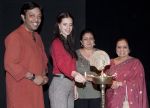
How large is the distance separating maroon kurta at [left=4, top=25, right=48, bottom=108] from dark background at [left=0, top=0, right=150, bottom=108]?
65 centimetres

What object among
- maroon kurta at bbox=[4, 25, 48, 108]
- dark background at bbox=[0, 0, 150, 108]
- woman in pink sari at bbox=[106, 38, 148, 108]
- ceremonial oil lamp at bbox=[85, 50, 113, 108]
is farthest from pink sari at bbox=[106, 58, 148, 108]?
ceremonial oil lamp at bbox=[85, 50, 113, 108]

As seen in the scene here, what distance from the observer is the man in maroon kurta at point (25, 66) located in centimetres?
224

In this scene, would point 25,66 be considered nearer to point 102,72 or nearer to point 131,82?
point 102,72

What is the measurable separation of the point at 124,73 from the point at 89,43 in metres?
0.38

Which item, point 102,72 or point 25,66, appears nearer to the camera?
point 102,72

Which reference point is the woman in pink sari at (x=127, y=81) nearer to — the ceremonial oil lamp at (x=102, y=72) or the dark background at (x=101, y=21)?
the dark background at (x=101, y=21)

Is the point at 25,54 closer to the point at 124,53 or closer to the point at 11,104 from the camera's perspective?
the point at 11,104

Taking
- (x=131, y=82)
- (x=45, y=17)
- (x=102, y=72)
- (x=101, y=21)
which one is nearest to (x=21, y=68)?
(x=102, y=72)

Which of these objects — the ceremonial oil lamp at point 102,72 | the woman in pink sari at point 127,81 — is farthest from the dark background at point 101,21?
the ceremonial oil lamp at point 102,72

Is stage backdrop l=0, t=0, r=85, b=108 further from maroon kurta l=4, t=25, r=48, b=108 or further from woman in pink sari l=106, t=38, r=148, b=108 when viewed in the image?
maroon kurta l=4, t=25, r=48, b=108

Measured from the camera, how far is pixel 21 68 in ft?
7.37

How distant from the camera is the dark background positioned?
2992 mm

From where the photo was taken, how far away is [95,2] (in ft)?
10.7

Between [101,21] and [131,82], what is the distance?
27.1 inches
